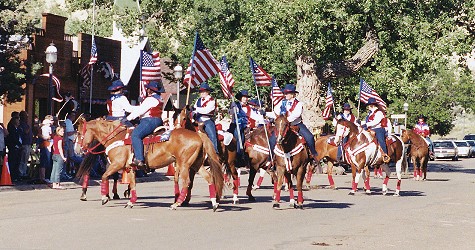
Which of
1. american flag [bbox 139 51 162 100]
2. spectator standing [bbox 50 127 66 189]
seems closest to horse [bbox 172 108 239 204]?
spectator standing [bbox 50 127 66 189]

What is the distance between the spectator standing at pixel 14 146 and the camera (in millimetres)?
28234

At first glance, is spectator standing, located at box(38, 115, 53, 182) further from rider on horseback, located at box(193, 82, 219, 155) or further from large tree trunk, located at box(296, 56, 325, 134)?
large tree trunk, located at box(296, 56, 325, 134)

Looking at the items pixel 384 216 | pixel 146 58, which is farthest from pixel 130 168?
pixel 146 58

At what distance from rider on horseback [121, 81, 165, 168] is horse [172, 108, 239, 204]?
25.3 inches

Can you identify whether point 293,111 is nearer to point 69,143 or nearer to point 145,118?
point 145,118

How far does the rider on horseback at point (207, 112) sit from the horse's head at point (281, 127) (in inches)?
62.7

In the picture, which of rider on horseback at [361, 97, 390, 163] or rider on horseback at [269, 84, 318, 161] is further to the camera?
rider on horseback at [361, 97, 390, 163]

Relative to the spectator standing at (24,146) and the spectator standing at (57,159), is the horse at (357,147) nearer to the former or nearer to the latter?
the spectator standing at (57,159)

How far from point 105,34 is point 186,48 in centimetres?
2185

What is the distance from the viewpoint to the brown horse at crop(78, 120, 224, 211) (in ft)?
65.8

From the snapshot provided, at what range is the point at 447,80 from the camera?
306 feet

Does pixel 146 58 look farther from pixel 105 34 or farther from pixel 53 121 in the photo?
pixel 105 34

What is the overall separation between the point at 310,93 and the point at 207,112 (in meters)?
25.8

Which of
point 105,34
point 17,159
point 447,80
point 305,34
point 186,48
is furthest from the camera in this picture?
point 447,80
